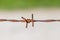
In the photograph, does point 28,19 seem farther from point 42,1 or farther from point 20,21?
point 42,1

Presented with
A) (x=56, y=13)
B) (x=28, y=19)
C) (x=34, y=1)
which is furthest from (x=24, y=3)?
(x=56, y=13)

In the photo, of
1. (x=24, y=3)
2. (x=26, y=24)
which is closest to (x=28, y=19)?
(x=26, y=24)

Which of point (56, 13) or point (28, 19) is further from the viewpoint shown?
point (56, 13)

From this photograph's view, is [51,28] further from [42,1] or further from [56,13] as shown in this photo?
[42,1]

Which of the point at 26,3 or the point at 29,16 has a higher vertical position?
the point at 26,3

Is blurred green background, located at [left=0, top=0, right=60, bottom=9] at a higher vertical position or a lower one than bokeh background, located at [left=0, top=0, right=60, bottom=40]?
higher

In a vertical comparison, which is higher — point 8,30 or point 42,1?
point 42,1

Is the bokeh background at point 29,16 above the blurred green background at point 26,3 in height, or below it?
below

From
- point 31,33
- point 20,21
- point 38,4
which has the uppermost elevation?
point 38,4
